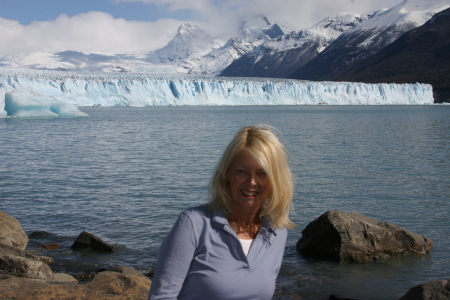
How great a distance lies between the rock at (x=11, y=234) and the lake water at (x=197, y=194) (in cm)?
38

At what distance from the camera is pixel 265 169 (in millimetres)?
1897

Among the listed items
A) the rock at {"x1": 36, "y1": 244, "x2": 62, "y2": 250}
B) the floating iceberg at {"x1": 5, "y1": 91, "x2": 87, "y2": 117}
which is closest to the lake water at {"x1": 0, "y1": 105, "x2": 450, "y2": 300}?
the rock at {"x1": 36, "y1": 244, "x2": 62, "y2": 250}

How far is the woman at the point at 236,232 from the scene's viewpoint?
5.66 feet

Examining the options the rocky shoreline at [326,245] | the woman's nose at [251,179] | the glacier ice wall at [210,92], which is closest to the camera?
the woman's nose at [251,179]

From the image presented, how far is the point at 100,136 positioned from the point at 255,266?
24525mm

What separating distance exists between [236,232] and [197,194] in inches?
349

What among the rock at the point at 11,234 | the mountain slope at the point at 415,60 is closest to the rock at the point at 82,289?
the rock at the point at 11,234

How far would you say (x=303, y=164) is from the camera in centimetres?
1520

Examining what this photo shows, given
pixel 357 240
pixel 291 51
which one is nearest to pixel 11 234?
pixel 357 240

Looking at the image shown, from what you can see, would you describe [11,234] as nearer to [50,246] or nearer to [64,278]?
[50,246]

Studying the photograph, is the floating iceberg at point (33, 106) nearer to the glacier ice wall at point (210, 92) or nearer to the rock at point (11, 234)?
the glacier ice wall at point (210, 92)

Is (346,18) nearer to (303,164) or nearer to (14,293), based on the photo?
(303,164)

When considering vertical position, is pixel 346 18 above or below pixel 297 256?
above

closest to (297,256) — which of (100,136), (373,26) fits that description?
(100,136)
